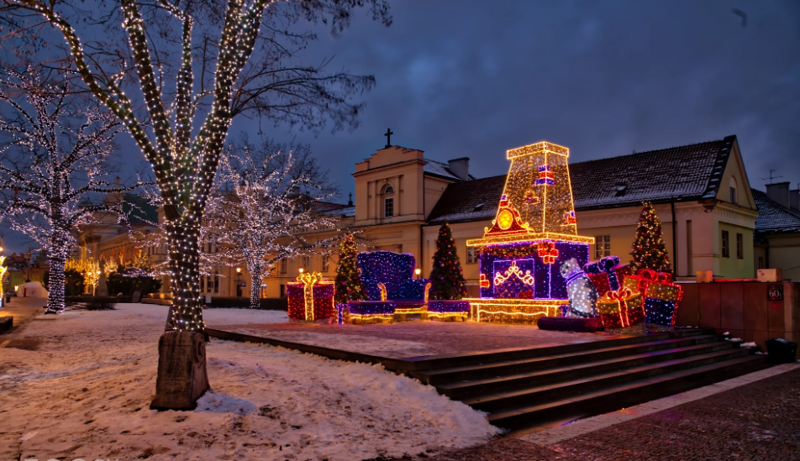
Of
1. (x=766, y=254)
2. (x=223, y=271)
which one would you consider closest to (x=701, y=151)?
(x=766, y=254)

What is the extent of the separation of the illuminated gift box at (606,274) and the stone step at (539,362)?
2595mm

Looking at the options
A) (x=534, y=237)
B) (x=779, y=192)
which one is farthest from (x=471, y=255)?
(x=779, y=192)

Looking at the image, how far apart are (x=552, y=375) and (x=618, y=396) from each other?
3.72 ft

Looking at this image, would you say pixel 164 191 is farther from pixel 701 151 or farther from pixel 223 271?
pixel 223 271

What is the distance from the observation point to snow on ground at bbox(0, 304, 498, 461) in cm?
584

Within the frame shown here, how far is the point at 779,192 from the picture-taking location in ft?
122

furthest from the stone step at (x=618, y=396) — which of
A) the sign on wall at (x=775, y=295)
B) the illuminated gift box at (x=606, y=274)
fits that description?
the illuminated gift box at (x=606, y=274)

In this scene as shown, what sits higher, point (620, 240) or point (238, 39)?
point (238, 39)

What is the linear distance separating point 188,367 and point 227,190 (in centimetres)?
2645

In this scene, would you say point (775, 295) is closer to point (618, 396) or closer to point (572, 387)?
point (618, 396)

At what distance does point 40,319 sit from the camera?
2148 cm

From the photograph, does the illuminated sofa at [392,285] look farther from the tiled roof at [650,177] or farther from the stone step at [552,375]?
the tiled roof at [650,177]

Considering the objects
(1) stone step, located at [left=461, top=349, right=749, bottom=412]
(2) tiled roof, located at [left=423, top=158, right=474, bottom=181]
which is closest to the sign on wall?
(1) stone step, located at [left=461, top=349, right=749, bottom=412]

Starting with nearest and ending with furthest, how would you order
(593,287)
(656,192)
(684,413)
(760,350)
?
(684,413) < (760,350) < (593,287) < (656,192)
